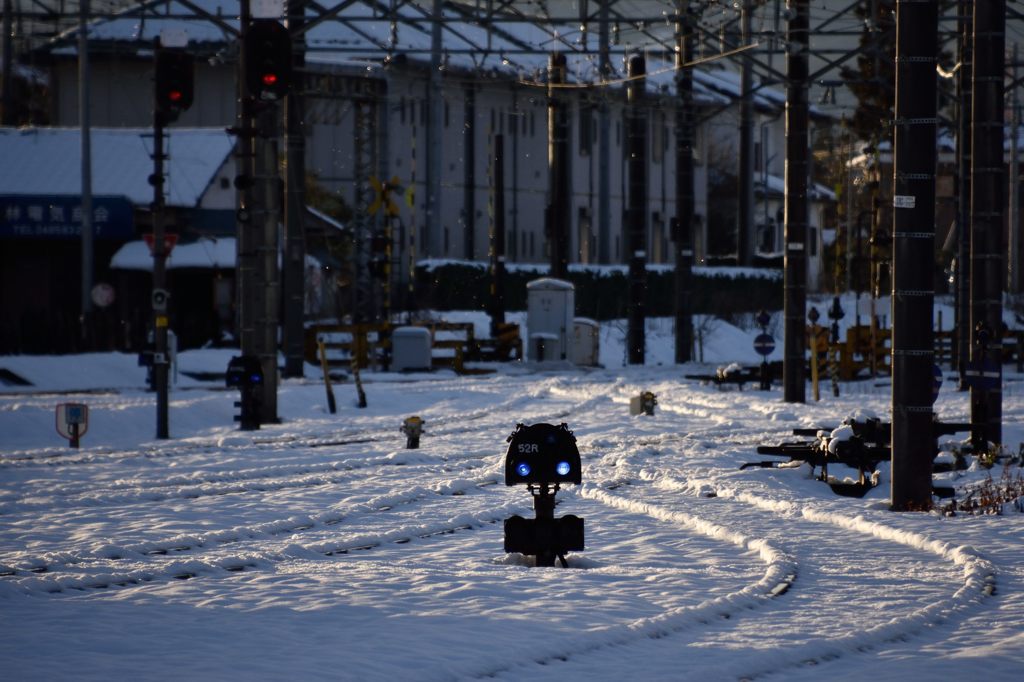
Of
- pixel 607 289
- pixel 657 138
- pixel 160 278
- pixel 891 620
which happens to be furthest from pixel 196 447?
pixel 657 138

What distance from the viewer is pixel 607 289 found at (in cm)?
6688

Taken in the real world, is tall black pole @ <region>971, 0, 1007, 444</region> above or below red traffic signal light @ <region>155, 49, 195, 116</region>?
below

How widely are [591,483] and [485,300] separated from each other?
151 feet

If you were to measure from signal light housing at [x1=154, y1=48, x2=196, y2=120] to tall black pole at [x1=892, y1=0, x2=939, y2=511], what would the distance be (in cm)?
1151

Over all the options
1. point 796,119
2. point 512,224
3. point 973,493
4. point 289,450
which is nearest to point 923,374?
point 973,493

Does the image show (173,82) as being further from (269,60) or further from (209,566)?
(209,566)

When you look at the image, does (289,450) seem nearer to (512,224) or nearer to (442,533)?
(442,533)

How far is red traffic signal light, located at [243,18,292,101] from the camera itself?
23.0m

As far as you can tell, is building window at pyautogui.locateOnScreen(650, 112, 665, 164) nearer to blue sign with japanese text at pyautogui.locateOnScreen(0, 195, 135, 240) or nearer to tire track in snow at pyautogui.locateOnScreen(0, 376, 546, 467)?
blue sign with japanese text at pyautogui.locateOnScreen(0, 195, 135, 240)

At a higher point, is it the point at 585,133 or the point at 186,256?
the point at 585,133

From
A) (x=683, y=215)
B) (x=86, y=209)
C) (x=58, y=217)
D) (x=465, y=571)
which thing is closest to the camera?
(x=465, y=571)

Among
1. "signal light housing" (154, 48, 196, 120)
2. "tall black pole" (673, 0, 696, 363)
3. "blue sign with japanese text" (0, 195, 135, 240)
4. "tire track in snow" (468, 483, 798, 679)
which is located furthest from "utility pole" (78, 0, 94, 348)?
"tire track in snow" (468, 483, 798, 679)

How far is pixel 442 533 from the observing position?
13.7 metres

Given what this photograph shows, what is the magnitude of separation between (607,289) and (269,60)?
44422mm
